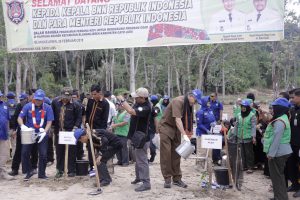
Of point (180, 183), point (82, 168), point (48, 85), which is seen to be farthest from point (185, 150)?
point (48, 85)

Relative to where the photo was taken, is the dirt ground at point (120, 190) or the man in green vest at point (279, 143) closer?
the man in green vest at point (279, 143)

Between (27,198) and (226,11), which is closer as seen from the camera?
(27,198)

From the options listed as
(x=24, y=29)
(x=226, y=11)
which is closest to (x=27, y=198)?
(x=24, y=29)

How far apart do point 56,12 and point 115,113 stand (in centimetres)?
287

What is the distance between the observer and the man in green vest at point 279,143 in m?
5.94

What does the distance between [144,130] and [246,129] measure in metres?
2.69

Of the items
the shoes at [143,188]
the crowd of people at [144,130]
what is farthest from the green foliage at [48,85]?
the shoes at [143,188]

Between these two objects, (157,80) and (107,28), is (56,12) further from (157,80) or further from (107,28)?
(157,80)

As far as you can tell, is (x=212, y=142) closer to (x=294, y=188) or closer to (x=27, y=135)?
(x=294, y=188)

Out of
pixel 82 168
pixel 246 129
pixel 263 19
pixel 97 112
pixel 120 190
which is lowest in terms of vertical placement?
pixel 120 190

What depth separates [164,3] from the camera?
8359mm

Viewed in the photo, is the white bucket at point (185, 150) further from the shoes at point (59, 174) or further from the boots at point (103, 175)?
the shoes at point (59, 174)

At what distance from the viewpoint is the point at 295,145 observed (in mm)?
6852

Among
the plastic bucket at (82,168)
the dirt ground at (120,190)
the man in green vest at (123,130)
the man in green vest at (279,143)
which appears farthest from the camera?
the man in green vest at (123,130)
